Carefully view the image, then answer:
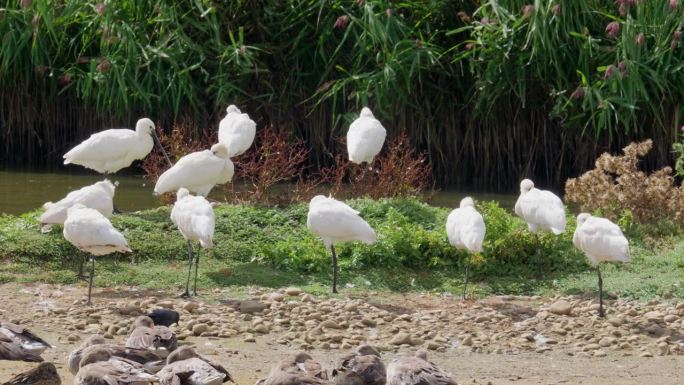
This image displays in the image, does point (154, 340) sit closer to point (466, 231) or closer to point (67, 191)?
point (466, 231)

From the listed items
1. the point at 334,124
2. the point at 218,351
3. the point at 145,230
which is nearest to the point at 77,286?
the point at 145,230

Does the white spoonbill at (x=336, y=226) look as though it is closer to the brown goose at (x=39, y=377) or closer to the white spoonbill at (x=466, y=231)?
the white spoonbill at (x=466, y=231)

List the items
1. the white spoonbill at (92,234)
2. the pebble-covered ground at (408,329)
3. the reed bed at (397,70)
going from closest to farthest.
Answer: the pebble-covered ground at (408,329) < the white spoonbill at (92,234) < the reed bed at (397,70)

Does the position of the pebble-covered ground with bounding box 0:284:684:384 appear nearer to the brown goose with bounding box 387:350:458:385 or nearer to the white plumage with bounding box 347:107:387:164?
the brown goose with bounding box 387:350:458:385

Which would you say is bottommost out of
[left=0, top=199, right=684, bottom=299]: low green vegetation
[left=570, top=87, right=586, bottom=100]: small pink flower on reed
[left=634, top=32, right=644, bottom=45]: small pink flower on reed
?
[left=0, top=199, right=684, bottom=299]: low green vegetation

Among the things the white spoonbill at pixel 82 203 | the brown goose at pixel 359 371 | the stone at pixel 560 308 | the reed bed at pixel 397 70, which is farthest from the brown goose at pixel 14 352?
the reed bed at pixel 397 70

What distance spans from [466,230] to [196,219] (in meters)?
2.05

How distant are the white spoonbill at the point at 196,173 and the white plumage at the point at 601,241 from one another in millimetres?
3660

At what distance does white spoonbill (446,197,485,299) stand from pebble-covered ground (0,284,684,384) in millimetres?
427

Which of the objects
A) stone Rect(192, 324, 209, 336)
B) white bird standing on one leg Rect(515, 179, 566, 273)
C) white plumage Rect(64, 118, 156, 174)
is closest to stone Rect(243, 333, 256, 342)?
stone Rect(192, 324, 209, 336)

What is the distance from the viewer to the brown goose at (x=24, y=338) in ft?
23.1

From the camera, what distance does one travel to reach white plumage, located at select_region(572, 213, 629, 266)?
8883mm

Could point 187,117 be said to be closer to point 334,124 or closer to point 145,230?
point 334,124

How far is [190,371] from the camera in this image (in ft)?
21.2
